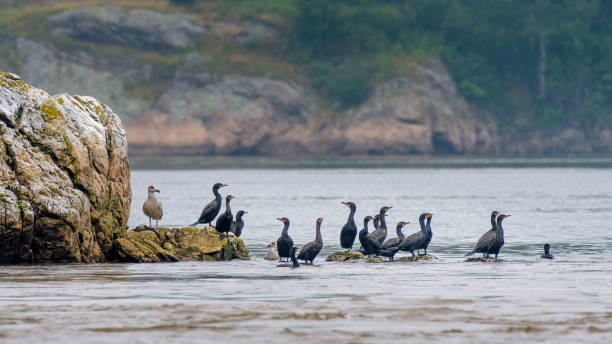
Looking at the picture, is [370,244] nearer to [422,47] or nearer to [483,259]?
[483,259]

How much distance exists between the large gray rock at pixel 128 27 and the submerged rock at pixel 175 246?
103756 millimetres

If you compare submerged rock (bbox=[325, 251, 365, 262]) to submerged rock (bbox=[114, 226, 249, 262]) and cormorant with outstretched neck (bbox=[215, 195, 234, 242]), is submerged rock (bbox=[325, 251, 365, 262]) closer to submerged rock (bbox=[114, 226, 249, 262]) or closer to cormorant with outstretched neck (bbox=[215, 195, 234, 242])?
submerged rock (bbox=[114, 226, 249, 262])

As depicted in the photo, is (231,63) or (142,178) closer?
(142,178)

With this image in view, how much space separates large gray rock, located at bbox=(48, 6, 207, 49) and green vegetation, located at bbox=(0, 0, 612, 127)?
1.26 metres

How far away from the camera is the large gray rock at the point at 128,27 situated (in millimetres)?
129500

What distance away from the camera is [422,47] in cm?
13738

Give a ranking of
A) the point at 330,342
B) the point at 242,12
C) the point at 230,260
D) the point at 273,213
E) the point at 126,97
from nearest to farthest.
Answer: the point at 330,342
the point at 230,260
the point at 273,213
the point at 126,97
the point at 242,12

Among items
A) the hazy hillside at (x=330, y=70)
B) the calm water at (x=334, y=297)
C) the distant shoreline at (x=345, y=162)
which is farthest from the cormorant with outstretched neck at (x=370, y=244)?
the hazy hillside at (x=330, y=70)

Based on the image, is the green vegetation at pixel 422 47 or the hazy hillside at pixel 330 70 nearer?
the hazy hillside at pixel 330 70

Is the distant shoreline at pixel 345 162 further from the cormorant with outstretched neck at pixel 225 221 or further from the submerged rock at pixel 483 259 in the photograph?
the submerged rock at pixel 483 259

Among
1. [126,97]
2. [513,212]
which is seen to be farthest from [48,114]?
[126,97]

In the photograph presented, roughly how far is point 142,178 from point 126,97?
40.8 meters

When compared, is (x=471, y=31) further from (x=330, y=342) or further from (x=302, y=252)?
(x=330, y=342)

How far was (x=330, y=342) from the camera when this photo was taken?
49.9 ft
